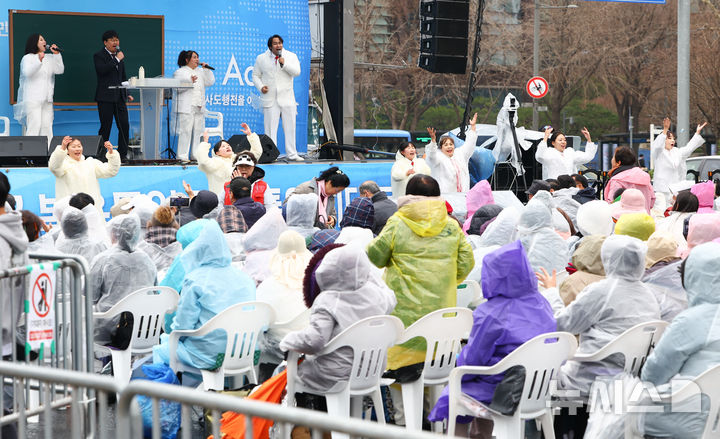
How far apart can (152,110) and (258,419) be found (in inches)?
440

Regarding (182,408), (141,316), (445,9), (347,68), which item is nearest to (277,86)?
(347,68)

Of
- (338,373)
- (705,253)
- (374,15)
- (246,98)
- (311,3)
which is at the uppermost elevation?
(374,15)

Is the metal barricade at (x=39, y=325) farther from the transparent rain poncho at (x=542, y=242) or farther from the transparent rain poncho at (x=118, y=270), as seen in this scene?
the transparent rain poncho at (x=542, y=242)

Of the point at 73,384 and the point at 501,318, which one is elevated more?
the point at 73,384

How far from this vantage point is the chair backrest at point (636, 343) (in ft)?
17.4

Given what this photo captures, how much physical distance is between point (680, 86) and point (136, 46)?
1007 centimetres

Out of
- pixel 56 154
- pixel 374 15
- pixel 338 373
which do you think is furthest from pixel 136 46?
pixel 374 15

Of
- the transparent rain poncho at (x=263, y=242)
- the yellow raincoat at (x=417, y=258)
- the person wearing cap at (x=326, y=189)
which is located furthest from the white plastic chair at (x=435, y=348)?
the person wearing cap at (x=326, y=189)

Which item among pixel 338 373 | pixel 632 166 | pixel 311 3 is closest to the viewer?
pixel 338 373

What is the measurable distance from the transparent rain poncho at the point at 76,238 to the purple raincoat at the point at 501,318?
363cm

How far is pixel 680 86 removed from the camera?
19.7 meters

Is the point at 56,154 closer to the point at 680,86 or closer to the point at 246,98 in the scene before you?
the point at 246,98

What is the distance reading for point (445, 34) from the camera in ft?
53.6

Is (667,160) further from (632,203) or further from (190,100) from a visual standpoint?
(632,203)
